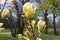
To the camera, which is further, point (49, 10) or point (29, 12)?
point (49, 10)

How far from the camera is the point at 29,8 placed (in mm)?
739

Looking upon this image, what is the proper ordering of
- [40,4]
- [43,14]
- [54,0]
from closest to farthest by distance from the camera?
[40,4] → [54,0] → [43,14]

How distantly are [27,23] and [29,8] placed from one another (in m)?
0.07

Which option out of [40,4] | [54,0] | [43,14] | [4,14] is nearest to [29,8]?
[4,14]

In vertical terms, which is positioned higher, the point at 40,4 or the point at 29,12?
the point at 29,12

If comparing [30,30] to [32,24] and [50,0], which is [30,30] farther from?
[50,0]

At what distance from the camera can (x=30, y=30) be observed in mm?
775

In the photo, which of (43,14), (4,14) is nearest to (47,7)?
(43,14)

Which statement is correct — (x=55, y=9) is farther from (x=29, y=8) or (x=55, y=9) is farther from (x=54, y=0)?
(x=29, y=8)

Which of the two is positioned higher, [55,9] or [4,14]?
[4,14]

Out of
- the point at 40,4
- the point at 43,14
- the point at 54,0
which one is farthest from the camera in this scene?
the point at 43,14

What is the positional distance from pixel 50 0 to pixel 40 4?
123cm

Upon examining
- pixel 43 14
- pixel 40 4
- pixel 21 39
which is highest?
pixel 21 39

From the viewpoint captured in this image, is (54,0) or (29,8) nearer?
(29,8)
